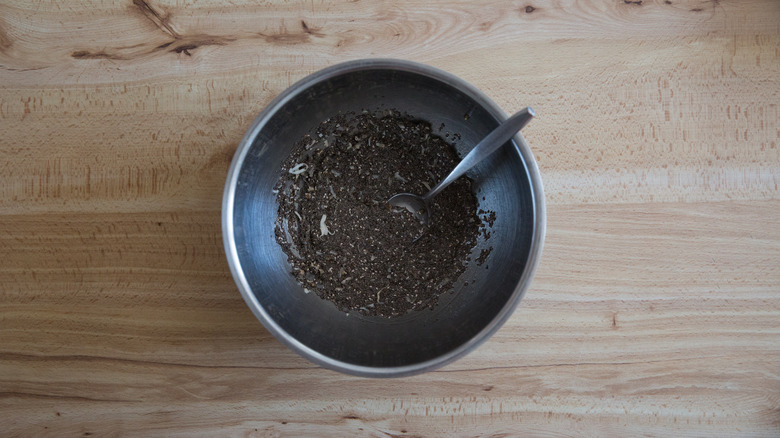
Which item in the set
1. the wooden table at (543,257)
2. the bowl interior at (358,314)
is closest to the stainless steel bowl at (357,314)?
the bowl interior at (358,314)

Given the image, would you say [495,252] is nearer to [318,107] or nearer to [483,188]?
[483,188]

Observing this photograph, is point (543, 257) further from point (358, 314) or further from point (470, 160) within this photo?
point (358, 314)

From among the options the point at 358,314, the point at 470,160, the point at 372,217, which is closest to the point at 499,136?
the point at 470,160

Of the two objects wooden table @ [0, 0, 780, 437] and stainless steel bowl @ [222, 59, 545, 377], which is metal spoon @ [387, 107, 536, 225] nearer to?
stainless steel bowl @ [222, 59, 545, 377]

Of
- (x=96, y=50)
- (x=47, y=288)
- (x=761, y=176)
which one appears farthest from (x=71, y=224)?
(x=761, y=176)

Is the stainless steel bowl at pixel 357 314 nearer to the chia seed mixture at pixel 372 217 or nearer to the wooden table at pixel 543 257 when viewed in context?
the chia seed mixture at pixel 372 217

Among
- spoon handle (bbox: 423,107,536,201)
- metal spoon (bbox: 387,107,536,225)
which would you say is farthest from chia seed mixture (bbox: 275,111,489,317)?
spoon handle (bbox: 423,107,536,201)
